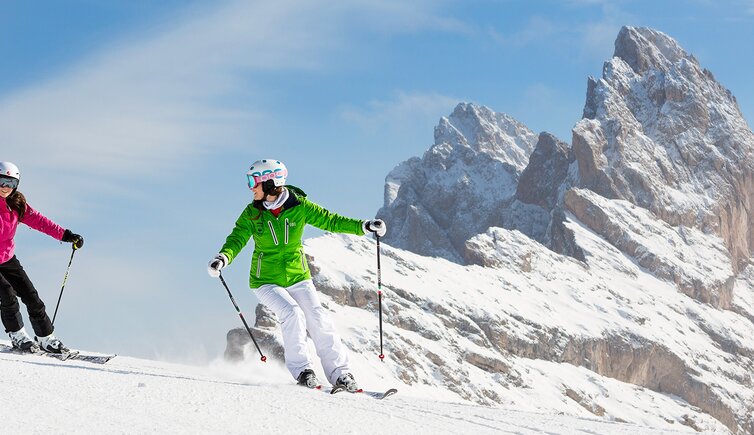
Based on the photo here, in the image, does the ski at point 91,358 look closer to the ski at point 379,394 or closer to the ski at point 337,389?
the ski at point 337,389

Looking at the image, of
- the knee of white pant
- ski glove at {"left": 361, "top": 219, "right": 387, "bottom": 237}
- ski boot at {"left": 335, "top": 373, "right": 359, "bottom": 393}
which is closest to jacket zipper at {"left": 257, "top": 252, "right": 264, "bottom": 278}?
the knee of white pant

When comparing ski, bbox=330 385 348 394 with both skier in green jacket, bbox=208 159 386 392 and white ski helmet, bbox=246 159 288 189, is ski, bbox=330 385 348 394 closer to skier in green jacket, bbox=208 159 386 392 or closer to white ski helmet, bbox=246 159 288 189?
skier in green jacket, bbox=208 159 386 392

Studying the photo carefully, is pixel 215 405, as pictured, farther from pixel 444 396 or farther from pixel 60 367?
pixel 444 396

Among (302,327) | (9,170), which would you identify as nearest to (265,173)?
(302,327)

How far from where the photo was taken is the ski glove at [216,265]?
944cm

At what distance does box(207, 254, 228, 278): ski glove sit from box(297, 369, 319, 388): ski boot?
4.75 feet

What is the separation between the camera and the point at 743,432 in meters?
168

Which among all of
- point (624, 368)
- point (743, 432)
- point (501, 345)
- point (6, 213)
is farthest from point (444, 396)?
point (6, 213)

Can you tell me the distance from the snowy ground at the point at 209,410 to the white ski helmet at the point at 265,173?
2257 mm

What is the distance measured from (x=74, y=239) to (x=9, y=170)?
5.19 ft

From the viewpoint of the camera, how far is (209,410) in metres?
6.86

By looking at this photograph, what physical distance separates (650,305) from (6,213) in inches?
7592

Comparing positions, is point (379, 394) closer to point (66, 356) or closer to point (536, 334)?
point (66, 356)

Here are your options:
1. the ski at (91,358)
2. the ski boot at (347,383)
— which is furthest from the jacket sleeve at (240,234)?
the ski at (91,358)
